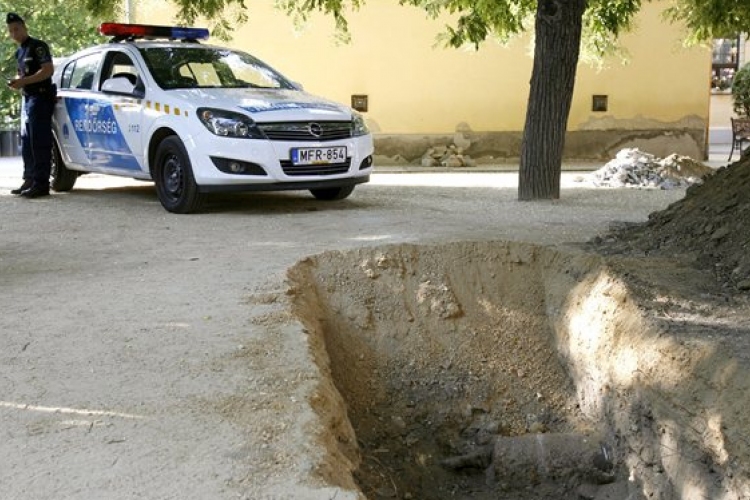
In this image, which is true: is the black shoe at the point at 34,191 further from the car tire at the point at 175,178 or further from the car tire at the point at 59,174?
the car tire at the point at 175,178

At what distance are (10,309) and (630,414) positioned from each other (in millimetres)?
3631

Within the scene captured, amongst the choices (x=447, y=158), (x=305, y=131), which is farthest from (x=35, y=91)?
(x=447, y=158)

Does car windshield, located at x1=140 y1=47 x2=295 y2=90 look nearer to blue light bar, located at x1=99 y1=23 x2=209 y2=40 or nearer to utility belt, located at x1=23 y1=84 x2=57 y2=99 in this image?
blue light bar, located at x1=99 y1=23 x2=209 y2=40

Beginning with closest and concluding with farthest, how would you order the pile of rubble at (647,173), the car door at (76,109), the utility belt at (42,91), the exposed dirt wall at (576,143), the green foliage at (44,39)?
the utility belt at (42,91) → the car door at (76,109) → the pile of rubble at (647,173) → the exposed dirt wall at (576,143) → the green foliage at (44,39)

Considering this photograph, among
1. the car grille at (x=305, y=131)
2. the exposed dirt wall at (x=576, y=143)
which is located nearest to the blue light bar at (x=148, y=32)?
the car grille at (x=305, y=131)

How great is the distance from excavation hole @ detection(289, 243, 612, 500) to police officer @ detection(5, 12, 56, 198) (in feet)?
17.6

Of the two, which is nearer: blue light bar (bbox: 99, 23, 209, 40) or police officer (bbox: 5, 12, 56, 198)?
police officer (bbox: 5, 12, 56, 198)

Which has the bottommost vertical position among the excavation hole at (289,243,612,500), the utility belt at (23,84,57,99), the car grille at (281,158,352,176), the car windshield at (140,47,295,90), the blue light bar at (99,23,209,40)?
the excavation hole at (289,243,612,500)

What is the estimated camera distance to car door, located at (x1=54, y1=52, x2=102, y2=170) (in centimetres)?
1083

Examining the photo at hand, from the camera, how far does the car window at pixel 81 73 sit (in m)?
10.9

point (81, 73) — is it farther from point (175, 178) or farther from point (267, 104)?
point (267, 104)

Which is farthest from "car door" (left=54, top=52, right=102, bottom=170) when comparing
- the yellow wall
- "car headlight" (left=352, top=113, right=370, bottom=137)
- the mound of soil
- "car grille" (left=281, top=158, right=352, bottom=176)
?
the yellow wall

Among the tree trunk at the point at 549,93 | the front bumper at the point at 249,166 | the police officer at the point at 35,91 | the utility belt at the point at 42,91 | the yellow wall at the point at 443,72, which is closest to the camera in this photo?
the front bumper at the point at 249,166

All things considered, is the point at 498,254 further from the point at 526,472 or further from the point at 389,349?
the point at 526,472
